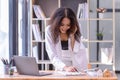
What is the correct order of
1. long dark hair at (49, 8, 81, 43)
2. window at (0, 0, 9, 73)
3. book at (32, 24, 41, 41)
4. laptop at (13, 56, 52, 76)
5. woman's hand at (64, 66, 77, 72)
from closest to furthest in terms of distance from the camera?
laptop at (13, 56, 52, 76) < woman's hand at (64, 66, 77, 72) < long dark hair at (49, 8, 81, 43) < window at (0, 0, 9, 73) < book at (32, 24, 41, 41)

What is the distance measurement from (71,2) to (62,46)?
2014 millimetres

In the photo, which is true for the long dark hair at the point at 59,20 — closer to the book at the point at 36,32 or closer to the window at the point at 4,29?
the window at the point at 4,29

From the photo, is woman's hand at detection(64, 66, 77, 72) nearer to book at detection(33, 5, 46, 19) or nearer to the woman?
the woman

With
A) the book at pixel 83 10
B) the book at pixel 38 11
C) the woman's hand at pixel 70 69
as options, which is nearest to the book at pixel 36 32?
the book at pixel 38 11

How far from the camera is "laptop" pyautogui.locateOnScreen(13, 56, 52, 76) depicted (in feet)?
8.77

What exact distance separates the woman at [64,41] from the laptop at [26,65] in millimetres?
371

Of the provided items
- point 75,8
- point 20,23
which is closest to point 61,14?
point 20,23

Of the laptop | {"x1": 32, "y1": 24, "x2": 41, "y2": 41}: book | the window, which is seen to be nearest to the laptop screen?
the laptop

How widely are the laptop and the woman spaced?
0.37 m

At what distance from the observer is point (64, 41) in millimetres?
3221

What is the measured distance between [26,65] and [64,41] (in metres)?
0.65

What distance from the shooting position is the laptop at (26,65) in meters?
2.67

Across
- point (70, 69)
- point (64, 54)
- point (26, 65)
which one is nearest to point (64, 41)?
point (64, 54)

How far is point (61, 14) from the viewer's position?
3.11 metres
